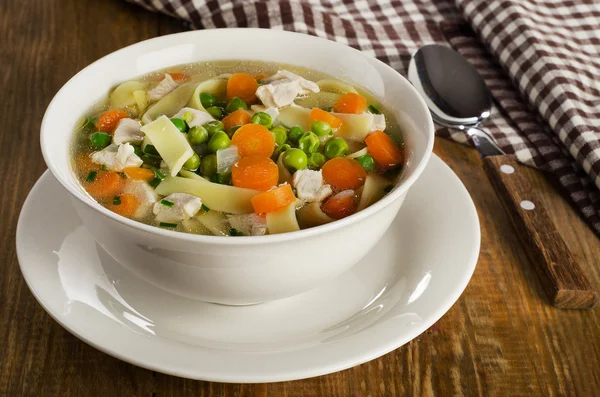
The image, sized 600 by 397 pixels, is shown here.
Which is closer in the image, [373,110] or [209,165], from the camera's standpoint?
[209,165]

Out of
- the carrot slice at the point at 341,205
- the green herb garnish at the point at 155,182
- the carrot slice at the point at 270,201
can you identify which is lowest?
the carrot slice at the point at 341,205

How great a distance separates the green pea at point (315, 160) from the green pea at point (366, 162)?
0.13 m

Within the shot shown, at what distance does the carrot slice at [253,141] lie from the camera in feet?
7.65

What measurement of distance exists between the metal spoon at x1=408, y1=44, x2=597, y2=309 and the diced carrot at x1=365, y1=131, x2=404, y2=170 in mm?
635

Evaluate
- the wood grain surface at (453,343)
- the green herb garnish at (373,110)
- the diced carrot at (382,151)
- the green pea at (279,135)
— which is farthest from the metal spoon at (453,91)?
the green pea at (279,135)

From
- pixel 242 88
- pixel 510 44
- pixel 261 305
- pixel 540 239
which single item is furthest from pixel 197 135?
pixel 510 44

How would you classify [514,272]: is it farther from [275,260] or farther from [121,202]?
[121,202]

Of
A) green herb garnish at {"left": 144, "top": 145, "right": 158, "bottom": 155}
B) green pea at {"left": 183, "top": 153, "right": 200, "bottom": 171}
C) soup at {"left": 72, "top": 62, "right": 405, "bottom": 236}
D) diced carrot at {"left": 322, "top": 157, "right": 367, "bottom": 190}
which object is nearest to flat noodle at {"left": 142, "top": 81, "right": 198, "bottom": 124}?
soup at {"left": 72, "top": 62, "right": 405, "bottom": 236}

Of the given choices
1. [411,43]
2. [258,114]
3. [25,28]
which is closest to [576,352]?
[258,114]

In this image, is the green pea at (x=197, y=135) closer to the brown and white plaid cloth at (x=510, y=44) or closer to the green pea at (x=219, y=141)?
the green pea at (x=219, y=141)

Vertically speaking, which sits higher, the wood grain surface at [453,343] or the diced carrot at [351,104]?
A: the diced carrot at [351,104]

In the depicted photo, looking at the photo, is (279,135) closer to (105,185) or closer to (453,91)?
(105,185)

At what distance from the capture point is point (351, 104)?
2590 millimetres

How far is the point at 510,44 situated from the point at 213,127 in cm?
199
